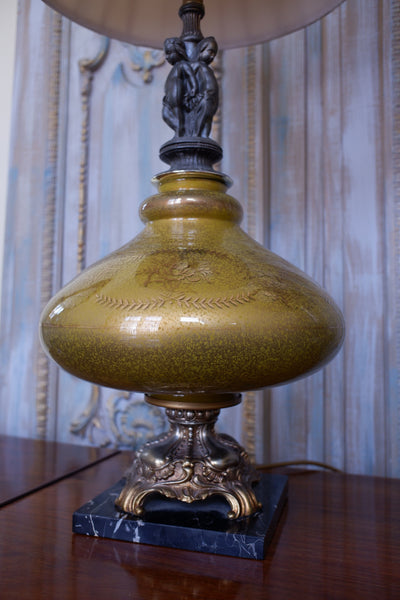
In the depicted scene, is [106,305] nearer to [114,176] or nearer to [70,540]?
[70,540]

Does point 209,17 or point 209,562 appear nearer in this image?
point 209,562

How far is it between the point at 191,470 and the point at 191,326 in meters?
0.16

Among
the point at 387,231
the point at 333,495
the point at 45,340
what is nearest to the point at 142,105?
the point at 387,231

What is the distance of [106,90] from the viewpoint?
0.82m

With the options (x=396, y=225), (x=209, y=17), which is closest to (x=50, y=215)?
(x=209, y=17)

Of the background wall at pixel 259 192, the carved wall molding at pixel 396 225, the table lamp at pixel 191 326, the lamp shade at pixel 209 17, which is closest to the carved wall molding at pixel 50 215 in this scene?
the background wall at pixel 259 192

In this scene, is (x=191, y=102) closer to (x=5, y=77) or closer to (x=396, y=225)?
(x=396, y=225)

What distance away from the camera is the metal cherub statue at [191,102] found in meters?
0.43

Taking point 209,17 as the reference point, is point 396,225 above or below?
below

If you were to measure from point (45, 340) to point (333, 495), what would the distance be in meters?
0.34

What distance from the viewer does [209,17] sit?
602mm

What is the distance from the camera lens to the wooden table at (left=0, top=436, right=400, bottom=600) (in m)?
0.31

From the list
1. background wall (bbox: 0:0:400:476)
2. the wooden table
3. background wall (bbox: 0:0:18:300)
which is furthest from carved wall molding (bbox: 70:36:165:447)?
the wooden table

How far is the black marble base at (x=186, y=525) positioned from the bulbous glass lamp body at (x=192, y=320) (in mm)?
97
